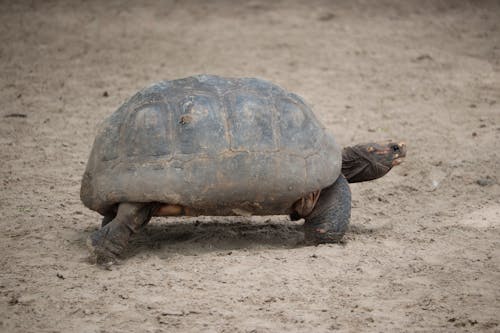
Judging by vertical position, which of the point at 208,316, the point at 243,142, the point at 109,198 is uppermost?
the point at 243,142

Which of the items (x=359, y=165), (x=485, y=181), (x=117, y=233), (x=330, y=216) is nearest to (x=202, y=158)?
(x=117, y=233)

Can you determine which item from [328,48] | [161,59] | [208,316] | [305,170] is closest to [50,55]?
[161,59]

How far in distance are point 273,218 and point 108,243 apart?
64.3 inches

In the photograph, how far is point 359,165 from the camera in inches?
225

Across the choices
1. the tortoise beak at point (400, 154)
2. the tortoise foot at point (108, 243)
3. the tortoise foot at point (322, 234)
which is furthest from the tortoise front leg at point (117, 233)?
the tortoise beak at point (400, 154)

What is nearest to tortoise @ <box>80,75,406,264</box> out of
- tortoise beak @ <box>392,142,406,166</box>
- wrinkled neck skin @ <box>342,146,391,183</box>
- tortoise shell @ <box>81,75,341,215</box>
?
tortoise shell @ <box>81,75,341,215</box>

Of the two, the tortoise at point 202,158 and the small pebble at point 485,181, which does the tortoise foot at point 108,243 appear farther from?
the small pebble at point 485,181

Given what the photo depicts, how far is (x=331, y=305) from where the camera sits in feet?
13.9

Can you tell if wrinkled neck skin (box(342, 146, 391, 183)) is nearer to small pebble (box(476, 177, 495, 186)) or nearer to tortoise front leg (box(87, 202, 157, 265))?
small pebble (box(476, 177, 495, 186))

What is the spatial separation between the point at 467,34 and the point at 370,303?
7.72 metres

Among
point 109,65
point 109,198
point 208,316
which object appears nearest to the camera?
point 208,316

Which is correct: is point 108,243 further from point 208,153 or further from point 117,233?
point 208,153

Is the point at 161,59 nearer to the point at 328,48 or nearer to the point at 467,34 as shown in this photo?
the point at 328,48

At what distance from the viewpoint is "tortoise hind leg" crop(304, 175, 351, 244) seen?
17.1 ft
